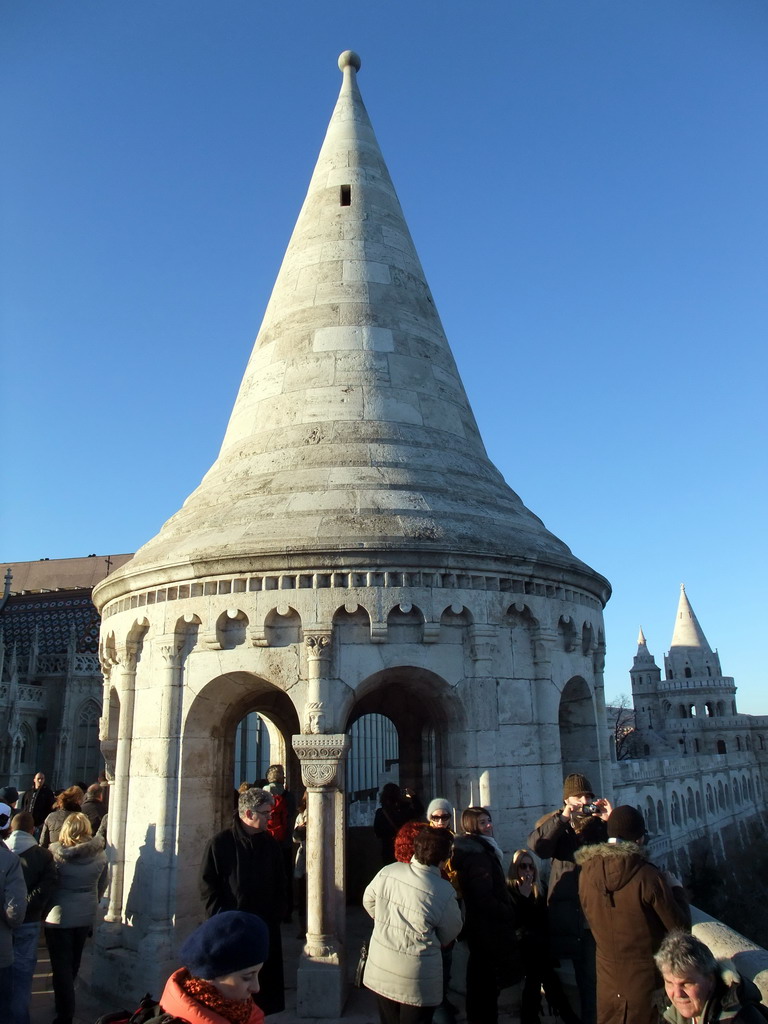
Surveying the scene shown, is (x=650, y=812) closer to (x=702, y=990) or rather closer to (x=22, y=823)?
(x=22, y=823)

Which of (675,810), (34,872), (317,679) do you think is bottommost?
(675,810)

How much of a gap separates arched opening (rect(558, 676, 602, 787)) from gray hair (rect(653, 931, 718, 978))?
16.3ft

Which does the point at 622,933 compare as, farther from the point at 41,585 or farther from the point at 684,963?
the point at 41,585

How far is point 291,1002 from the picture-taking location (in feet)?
18.9

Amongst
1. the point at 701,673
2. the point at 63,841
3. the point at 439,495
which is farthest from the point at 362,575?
the point at 701,673

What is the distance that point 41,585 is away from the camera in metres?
44.5

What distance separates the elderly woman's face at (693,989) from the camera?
8.91ft

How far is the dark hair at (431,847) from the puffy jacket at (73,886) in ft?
8.76

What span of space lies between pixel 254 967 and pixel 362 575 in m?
4.27

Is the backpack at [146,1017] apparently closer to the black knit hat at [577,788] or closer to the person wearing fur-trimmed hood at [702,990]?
the person wearing fur-trimmed hood at [702,990]

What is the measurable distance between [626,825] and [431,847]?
93 cm

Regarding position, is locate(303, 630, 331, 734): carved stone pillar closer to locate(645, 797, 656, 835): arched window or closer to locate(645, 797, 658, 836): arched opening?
locate(645, 797, 658, 836): arched opening

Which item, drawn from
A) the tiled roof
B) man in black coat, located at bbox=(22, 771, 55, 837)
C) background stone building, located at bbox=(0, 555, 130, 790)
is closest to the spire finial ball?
man in black coat, located at bbox=(22, 771, 55, 837)

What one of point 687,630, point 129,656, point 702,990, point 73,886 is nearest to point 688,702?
point 687,630
